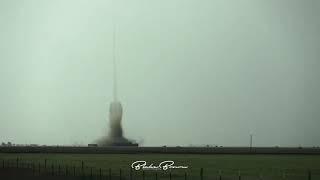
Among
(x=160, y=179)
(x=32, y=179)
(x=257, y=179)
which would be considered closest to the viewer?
(x=257, y=179)

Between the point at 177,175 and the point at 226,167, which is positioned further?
the point at 226,167

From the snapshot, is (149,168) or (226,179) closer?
(226,179)

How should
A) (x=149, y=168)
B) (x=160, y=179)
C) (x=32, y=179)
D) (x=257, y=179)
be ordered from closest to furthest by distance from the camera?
(x=257, y=179)
(x=32, y=179)
(x=160, y=179)
(x=149, y=168)

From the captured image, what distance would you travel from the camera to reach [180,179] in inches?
2766

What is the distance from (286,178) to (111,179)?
66.9 feet

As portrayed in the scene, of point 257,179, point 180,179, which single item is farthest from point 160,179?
point 257,179

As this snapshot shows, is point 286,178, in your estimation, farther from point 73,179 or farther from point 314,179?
point 73,179

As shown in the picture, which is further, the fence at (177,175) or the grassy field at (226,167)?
the grassy field at (226,167)

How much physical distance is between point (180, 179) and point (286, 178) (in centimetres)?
1261

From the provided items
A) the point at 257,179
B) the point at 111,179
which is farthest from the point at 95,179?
the point at 257,179

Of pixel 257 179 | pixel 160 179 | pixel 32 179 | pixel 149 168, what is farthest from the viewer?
pixel 149 168

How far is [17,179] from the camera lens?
65938 millimetres

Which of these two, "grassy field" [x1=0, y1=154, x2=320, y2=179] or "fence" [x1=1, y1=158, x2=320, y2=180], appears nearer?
"fence" [x1=1, y1=158, x2=320, y2=180]

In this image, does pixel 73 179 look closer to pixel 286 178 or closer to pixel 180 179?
pixel 180 179
